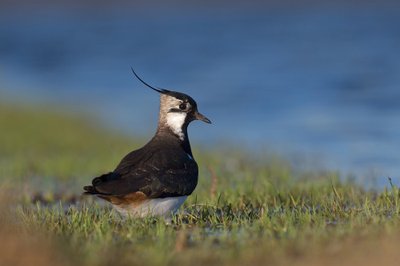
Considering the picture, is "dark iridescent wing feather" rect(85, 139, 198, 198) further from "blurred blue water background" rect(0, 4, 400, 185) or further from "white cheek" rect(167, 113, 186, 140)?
"blurred blue water background" rect(0, 4, 400, 185)

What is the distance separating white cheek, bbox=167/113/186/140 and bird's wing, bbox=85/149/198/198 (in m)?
0.44

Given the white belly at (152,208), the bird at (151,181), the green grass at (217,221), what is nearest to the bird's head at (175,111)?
the bird at (151,181)

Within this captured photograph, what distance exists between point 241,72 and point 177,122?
17.4 meters

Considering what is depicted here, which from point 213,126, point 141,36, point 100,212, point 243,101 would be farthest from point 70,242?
point 141,36

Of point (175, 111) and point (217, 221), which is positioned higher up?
point (175, 111)

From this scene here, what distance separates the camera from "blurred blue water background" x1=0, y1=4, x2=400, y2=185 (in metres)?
17.2

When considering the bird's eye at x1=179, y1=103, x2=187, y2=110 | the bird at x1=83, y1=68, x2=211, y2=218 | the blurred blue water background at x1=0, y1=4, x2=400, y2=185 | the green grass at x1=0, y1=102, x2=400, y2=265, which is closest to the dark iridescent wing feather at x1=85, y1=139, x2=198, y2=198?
the bird at x1=83, y1=68, x2=211, y2=218

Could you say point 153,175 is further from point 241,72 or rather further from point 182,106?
point 241,72

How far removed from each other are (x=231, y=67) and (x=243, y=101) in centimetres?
617

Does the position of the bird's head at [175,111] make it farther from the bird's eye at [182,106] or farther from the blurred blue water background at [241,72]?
the blurred blue water background at [241,72]

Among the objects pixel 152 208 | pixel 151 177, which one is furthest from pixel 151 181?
pixel 152 208

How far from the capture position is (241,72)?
89.2 ft

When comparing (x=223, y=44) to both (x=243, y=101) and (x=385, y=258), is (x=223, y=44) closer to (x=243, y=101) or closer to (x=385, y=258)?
(x=243, y=101)

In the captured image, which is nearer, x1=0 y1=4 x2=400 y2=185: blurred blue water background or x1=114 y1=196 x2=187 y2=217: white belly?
x1=114 y1=196 x2=187 y2=217: white belly
